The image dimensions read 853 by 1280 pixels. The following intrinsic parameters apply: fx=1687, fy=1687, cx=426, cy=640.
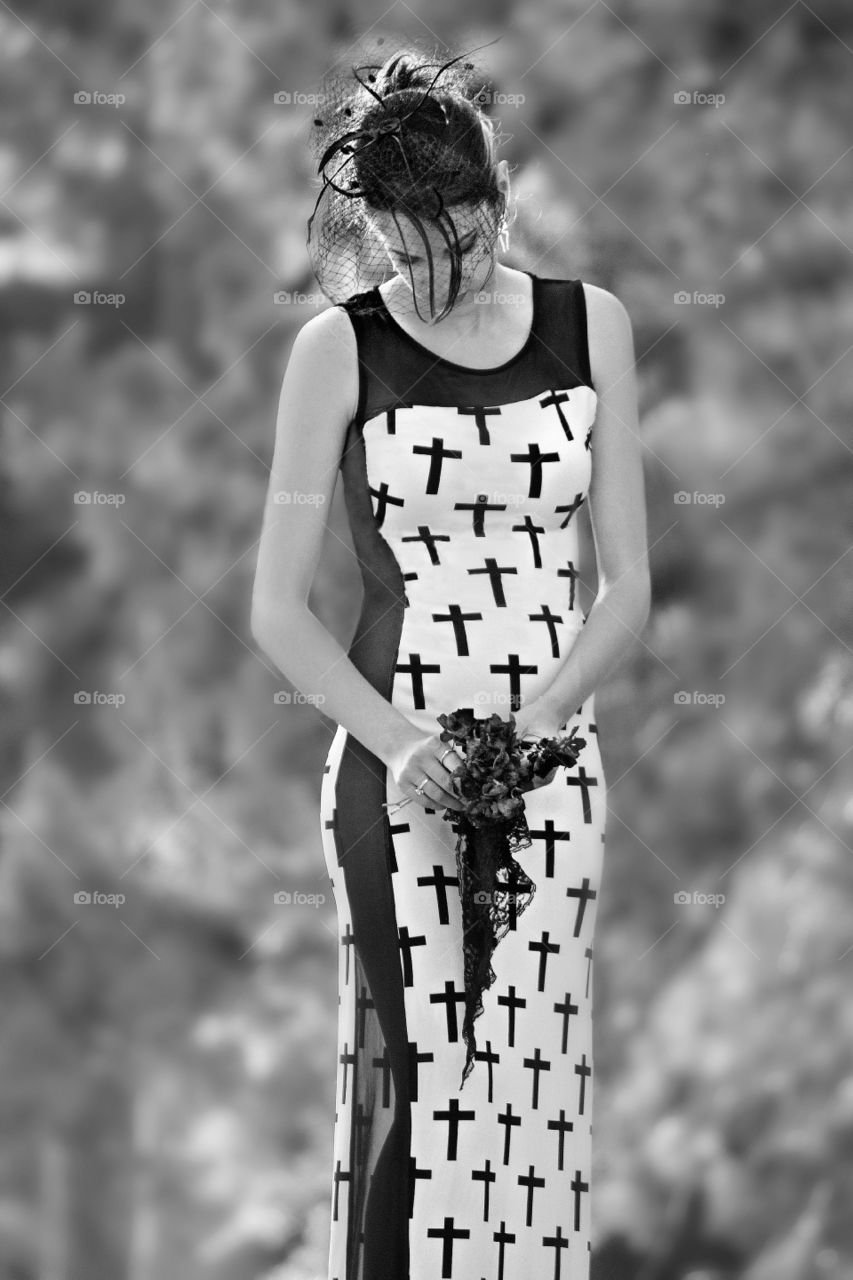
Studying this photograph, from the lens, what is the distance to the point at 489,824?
140cm

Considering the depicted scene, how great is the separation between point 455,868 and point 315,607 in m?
0.84

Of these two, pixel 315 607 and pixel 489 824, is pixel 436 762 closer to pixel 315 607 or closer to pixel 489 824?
pixel 489 824

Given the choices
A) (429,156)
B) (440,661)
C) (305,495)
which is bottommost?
(440,661)

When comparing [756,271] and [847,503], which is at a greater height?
[756,271]

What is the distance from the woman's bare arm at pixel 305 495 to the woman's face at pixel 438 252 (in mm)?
74

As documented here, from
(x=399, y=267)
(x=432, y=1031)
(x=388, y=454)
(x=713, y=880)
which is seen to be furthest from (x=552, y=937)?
(x=713, y=880)

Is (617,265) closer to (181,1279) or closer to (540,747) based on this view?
(540,747)

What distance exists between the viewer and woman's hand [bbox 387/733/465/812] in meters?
1.39

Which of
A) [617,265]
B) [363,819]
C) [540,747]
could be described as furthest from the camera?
[617,265]

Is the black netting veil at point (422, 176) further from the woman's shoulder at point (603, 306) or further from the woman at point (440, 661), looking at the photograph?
the woman's shoulder at point (603, 306)

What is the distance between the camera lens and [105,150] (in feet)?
7.47

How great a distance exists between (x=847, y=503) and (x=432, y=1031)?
1.10 metres

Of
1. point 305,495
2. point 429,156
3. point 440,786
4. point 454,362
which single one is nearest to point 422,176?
point 429,156

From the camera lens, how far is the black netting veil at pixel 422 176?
146cm
